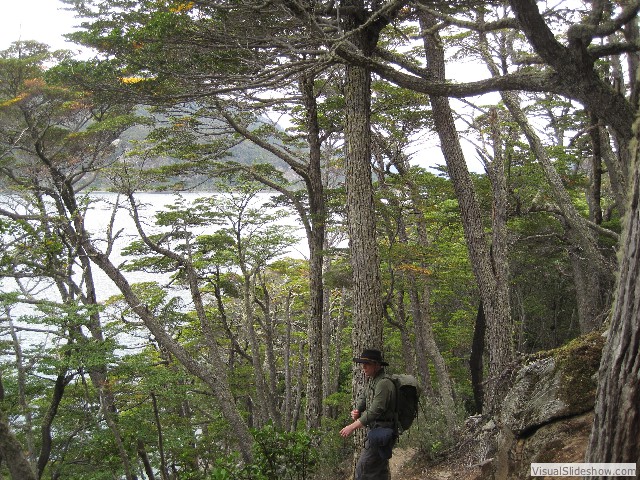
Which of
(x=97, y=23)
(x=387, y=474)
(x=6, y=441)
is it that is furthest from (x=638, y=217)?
(x=97, y=23)

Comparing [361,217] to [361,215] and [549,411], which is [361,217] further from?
[549,411]

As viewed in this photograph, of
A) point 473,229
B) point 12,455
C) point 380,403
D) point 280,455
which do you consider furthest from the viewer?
point 473,229

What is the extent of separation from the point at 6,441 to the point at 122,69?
5.45m

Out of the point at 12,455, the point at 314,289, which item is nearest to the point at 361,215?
the point at 314,289

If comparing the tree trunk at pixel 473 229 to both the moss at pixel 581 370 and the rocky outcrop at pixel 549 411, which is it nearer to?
the rocky outcrop at pixel 549 411

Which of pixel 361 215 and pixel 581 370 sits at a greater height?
pixel 361 215

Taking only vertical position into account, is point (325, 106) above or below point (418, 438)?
above

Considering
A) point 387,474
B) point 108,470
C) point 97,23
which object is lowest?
point 108,470

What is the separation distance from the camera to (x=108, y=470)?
30.3 feet

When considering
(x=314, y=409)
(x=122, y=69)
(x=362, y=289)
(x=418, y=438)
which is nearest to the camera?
(x=362, y=289)

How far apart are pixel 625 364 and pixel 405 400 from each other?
8.92 ft

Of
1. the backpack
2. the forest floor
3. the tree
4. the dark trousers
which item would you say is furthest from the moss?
the tree

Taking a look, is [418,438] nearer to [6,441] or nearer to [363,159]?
[363,159]

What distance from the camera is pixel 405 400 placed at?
438 cm
